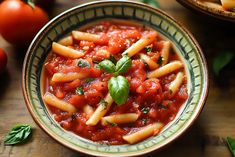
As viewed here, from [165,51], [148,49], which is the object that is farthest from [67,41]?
[165,51]

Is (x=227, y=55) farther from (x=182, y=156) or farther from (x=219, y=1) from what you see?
(x=182, y=156)

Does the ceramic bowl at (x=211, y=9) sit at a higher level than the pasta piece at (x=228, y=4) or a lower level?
lower

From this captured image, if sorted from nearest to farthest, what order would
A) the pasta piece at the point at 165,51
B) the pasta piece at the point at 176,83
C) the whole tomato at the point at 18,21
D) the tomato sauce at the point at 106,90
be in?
the tomato sauce at the point at 106,90 < the pasta piece at the point at 176,83 < the pasta piece at the point at 165,51 < the whole tomato at the point at 18,21

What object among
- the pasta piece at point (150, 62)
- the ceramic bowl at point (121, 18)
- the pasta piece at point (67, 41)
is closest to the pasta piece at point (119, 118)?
the ceramic bowl at point (121, 18)

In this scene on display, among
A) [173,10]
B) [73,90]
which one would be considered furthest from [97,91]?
[173,10]

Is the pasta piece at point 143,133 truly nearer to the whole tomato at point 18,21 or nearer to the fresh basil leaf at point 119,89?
the fresh basil leaf at point 119,89

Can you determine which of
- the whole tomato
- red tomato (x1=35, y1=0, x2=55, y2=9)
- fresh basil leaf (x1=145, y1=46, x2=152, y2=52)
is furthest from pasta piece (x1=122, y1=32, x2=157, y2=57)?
red tomato (x1=35, y1=0, x2=55, y2=9)

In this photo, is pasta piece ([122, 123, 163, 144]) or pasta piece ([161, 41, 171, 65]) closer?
pasta piece ([122, 123, 163, 144])

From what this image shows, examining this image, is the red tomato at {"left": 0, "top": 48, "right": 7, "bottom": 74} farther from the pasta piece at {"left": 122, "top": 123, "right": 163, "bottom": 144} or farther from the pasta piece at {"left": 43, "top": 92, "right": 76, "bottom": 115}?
the pasta piece at {"left": 122, "top": 123, "right": 163, "bottom": 144}
